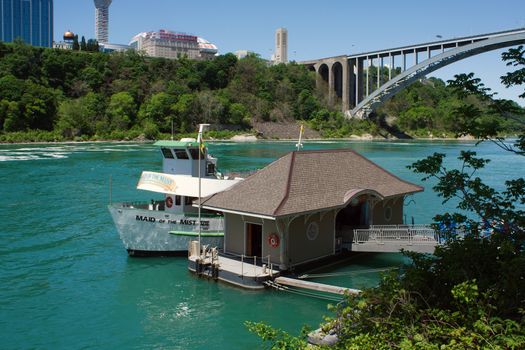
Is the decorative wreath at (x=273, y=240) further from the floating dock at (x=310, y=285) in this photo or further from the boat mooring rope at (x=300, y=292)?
the boat mooring rope at (x=300, y=292)

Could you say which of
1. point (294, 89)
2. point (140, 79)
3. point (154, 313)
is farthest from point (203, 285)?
point (294, 89)

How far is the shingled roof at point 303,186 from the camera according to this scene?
14867 mm

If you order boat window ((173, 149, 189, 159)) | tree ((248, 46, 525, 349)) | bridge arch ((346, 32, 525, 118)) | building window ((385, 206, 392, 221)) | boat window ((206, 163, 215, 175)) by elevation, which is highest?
bridge arch ((346, 32, 525, 118))

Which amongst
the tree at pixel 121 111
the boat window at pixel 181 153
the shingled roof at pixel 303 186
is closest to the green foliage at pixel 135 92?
the tree at pixel 121 111

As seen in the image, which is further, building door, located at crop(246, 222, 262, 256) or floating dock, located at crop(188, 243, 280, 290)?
building door, located at crop(246, 222, 262, 256)

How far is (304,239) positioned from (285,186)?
5.28 ft

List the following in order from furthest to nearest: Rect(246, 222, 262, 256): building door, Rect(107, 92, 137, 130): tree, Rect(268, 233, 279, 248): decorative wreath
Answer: Rect(107, 92, 137, 130): tree
Rect(246, 222, 262, 256): building door
Rect(268, 233, 279, 248): decorative wreath

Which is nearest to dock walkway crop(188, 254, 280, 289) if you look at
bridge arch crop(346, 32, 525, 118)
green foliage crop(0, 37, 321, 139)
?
bridge arch crop(346, 32, 525, 118)

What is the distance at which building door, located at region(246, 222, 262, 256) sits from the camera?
15.9 meters

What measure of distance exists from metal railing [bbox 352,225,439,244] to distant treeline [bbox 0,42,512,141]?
75.1 meters

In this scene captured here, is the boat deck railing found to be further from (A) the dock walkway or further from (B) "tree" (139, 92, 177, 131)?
(B) "tree" (139, 92, 177, 131)

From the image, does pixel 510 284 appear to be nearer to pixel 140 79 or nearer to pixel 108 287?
pixel 108 287

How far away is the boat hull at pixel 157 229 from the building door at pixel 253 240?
6.37ft

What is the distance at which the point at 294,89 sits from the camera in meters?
120
